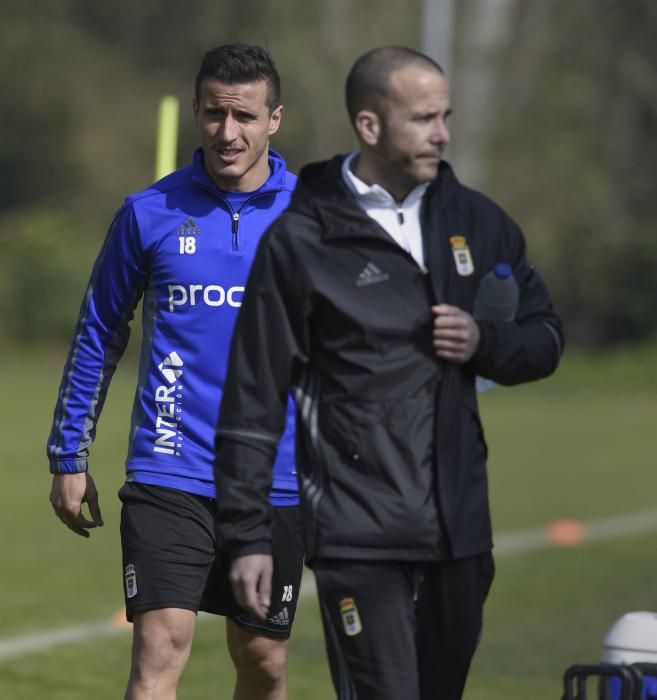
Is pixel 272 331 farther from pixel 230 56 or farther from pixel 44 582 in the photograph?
pixel 44 582

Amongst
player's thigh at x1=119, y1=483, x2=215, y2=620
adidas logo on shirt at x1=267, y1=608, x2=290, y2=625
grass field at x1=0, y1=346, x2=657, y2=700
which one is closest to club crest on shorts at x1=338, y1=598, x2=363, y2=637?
player's thigh at x1=119, y1=483, x2=215, y2=620

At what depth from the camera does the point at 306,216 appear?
4.41 meters

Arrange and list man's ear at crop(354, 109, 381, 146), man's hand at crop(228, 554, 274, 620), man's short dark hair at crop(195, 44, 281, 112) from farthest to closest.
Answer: man's short dark hair at crop(195, 44, 281, 112) < man's ear at crop(354, 109, 381, 146) < man's hand at crop(228, 554, 274, 620)

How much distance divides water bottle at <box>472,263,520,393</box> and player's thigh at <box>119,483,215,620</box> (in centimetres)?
145

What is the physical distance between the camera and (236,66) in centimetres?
556

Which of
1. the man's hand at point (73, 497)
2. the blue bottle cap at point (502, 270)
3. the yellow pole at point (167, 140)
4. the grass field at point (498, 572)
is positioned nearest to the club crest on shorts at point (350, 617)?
the blue bottle cap at point (502, 270)

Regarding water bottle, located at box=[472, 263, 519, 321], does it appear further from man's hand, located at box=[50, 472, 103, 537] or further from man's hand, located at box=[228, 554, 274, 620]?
man's hand, located at box=[50, 472, 103, 537]

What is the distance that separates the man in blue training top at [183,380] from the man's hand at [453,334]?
1.33 meters

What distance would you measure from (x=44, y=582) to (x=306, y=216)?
713cm

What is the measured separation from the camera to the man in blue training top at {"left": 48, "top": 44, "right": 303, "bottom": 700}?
5.48 meters

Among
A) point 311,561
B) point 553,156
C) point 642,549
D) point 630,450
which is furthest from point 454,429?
point 553,156

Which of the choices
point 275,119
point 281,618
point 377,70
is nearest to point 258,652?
point 281,618

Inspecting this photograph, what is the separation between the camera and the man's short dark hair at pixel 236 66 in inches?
219

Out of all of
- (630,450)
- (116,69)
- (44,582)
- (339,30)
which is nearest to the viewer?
(44,582)
